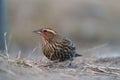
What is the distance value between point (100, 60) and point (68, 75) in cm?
246

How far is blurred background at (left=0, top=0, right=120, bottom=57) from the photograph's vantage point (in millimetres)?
20219

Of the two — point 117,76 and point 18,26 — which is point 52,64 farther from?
point 18,26

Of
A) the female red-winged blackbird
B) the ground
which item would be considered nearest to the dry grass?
the ground

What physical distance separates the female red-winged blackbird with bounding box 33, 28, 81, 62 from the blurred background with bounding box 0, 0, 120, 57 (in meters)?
8.17

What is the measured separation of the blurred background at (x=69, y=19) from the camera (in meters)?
20.2

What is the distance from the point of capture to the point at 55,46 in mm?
10539

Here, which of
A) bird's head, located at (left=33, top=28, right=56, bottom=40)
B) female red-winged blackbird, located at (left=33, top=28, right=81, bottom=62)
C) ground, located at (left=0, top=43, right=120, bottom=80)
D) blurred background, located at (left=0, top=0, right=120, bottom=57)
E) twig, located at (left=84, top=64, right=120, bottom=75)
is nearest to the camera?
ground, located at (left=0, top=43, right=120, bottom=80)

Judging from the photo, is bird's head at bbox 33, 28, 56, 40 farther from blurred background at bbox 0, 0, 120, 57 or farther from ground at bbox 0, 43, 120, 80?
blurred background at bbox 0, 0, 120, 57

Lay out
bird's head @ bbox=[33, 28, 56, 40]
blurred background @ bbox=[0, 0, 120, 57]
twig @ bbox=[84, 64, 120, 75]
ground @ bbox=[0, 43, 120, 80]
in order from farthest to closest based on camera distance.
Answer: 1. blurred background @ bbox=[0, 0, 120, 57]
2. bird's head @ bbox=[33, 28, 56, 40]
3. twig @ bbox=[84, 64, 120, 75]
4. ground @ bbox=[0, 43, 120, 80]

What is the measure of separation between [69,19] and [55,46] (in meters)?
11.0

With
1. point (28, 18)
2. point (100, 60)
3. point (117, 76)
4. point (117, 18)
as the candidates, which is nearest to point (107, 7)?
point (117, 18)

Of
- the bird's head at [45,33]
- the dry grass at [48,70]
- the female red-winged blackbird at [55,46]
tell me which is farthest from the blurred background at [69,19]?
the dry grass at [48,70]

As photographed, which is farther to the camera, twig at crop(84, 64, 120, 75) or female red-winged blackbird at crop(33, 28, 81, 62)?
female red-winged blackbird at crop(33, 28, 81, 62)

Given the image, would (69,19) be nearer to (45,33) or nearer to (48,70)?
(45,33)
